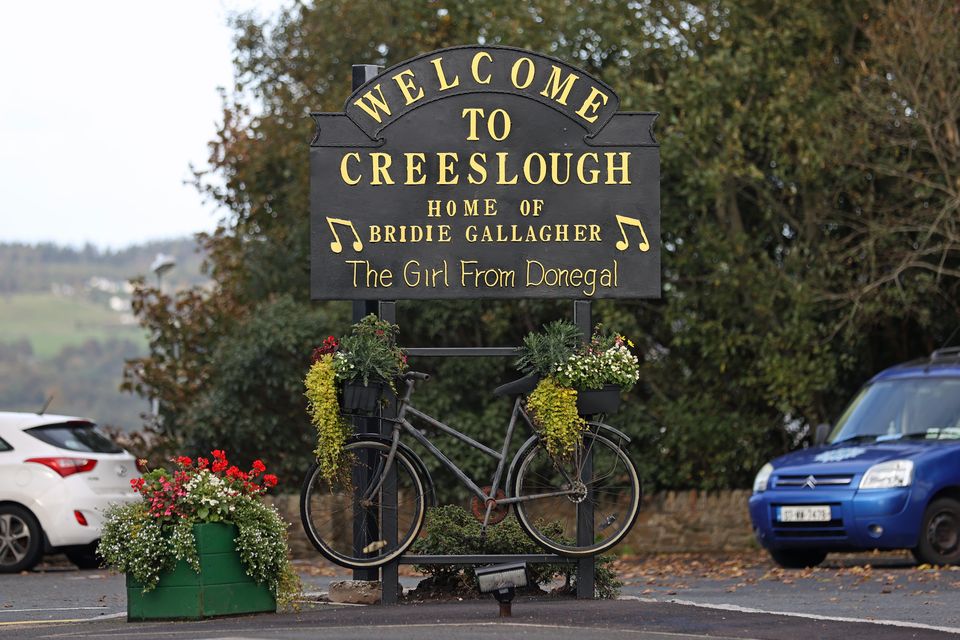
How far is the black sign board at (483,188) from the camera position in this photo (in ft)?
40.9

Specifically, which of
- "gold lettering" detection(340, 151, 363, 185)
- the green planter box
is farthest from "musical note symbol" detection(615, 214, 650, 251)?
the green planter box

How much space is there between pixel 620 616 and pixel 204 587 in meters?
2.70

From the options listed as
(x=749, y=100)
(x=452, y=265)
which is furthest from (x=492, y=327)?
(x=452, y=265)

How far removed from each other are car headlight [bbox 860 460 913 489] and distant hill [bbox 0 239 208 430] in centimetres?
6200

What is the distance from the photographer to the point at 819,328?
2250 centimetres

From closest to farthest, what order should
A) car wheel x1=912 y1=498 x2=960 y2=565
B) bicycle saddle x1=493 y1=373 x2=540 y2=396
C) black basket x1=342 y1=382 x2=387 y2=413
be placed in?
black basket x1=342 y1=382 x2=387 y2=413 → bicycle saddle x1=493 y1=373 x2=540 y2=396 → car wheel x1=912 y1=498 x2=960 y2=565

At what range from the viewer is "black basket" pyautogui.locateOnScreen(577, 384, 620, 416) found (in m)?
12.2

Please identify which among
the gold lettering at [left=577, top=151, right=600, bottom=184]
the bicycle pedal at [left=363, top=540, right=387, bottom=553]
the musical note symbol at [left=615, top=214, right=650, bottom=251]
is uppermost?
the gold lettering at [left=577, top=151, right=600, bottom=184]

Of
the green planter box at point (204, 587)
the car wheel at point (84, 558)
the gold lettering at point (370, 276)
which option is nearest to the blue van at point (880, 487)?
the gold lettering at point (370, 276)

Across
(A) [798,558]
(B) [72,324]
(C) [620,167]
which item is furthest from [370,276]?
(B) [72,324]

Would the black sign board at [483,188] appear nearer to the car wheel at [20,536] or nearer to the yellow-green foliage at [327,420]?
the yellow-green foliage at [327,420]

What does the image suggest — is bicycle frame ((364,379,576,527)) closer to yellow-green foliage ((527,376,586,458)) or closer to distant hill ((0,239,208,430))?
yellow-green foliage ((527,376,586,458))

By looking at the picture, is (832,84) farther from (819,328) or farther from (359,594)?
(359,594)

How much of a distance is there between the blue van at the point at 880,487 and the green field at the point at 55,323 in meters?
83.7
